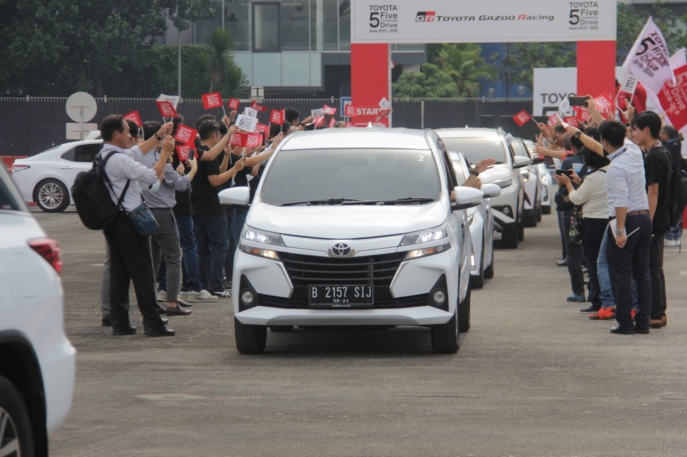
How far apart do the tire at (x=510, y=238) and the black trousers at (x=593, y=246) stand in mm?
7690

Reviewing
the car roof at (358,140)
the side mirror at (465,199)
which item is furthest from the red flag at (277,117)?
the side mirror at (465,199)

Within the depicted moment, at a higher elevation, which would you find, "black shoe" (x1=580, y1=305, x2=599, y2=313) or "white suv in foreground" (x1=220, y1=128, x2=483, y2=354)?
"white suv in foreground" (x1=220, y1=128, x2=483, y2=354)

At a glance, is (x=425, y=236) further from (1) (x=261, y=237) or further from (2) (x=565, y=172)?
(2) (x=565, y=172)

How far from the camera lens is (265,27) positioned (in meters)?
61.8

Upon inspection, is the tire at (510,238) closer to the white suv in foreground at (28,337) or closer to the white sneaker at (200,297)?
the white sneaker at (200,297)

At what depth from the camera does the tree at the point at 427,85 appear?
211ft

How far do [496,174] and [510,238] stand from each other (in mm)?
1470

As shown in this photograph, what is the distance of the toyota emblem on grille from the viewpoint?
938 centimetres

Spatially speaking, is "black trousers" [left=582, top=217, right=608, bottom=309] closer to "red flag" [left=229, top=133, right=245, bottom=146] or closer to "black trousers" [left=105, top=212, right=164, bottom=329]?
"red flag" [left=229, top=133, right=245, bottom=146]

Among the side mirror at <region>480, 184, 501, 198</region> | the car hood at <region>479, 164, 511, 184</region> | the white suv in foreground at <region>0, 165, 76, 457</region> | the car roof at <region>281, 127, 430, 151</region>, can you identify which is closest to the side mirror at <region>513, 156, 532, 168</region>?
the car hood at <region>479, 164, 511, 184</region>

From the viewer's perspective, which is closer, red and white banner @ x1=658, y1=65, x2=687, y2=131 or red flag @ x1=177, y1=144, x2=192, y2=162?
red flag @ x1=177, y1=144, x2=192, y2=162

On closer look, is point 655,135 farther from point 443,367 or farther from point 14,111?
point 14,111

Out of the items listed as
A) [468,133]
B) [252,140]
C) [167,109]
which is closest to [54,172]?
[468,133]

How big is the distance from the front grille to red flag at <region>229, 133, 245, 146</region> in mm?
5044
